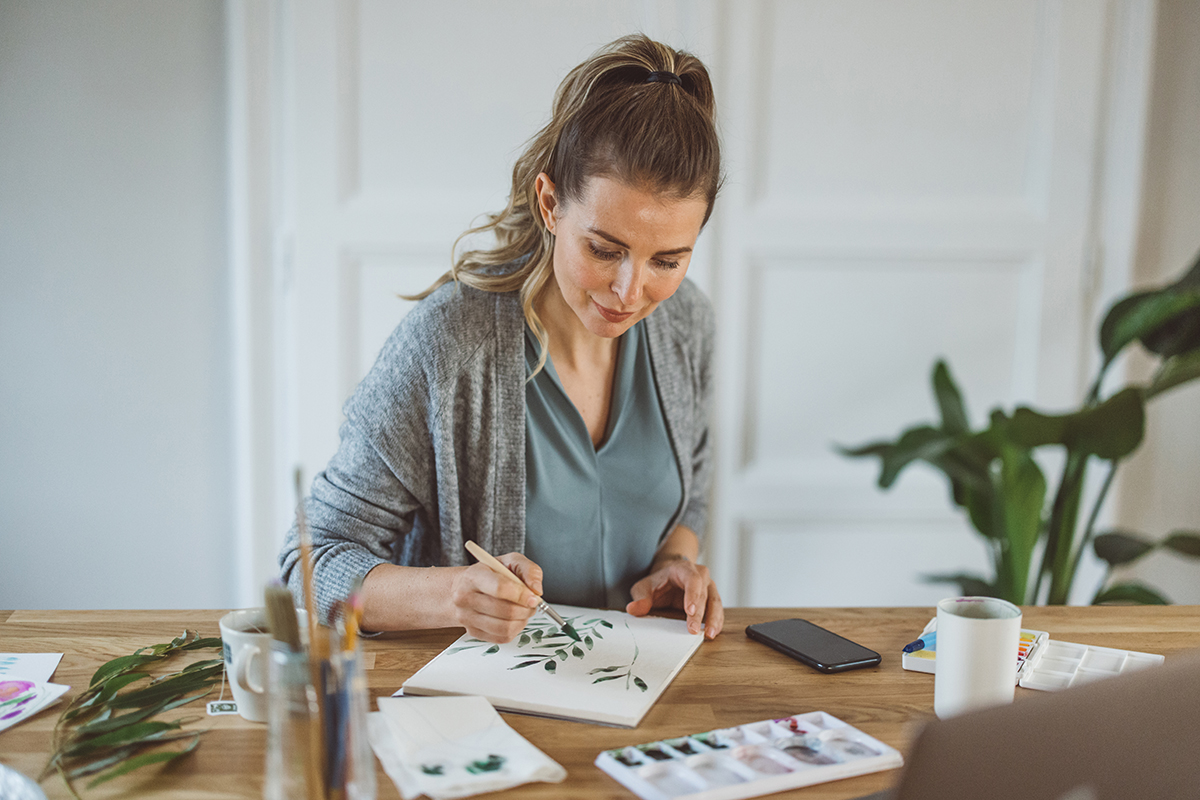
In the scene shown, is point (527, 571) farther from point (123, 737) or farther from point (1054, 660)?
point (1054, 660)

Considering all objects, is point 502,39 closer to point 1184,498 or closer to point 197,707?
point 197,707

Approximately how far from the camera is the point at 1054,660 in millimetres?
1062

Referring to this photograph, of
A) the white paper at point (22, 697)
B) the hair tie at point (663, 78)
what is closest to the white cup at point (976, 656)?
the hair tie at point (663, 78)

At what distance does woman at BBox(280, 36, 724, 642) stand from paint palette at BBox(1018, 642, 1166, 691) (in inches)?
14.1

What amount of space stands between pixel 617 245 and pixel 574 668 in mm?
518

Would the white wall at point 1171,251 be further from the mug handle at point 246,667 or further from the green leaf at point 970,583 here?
the mug handle at point 246,667

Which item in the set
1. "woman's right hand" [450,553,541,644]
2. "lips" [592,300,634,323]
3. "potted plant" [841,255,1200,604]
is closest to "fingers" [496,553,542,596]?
"woman's right hand" [450,553,541,644]

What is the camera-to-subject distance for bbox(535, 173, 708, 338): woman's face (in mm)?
1166

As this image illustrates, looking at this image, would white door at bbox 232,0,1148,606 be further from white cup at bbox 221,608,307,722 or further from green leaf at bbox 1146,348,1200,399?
white cup at bbox 221,608,307,722

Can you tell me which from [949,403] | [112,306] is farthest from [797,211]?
[112,306]

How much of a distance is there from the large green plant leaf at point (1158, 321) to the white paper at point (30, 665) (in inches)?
75.9

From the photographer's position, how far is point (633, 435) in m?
1.46

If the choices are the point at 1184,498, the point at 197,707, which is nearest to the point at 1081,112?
the point at 1184,498

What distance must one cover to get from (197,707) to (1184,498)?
247 centimetres
